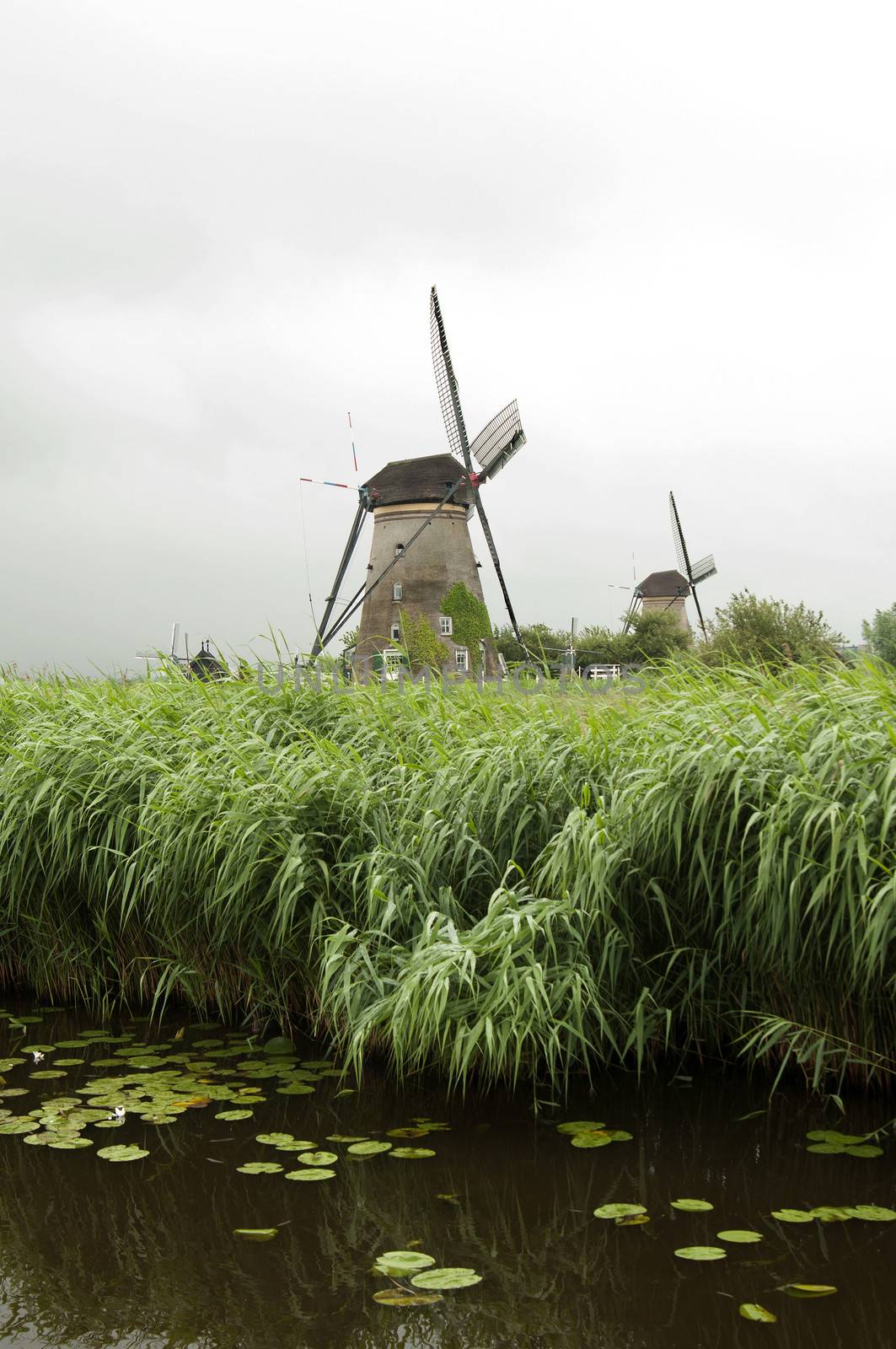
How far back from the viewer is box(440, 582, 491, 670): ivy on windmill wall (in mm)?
25812

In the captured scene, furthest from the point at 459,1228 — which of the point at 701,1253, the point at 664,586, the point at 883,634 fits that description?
the point at 664,586

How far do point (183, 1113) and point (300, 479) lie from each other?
75.7 feet

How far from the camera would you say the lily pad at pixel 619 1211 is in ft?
9.68

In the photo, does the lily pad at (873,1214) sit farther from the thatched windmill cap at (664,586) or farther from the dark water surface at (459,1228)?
the thatched windmill cap at (664,586)

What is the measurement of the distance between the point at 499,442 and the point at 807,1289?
2496 centimetres

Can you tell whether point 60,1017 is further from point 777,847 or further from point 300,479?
point 300,479

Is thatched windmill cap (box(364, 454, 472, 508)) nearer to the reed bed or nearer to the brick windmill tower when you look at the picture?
the brick windmill tower

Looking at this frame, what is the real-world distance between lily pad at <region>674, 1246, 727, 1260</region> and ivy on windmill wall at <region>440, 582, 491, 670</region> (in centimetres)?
2300

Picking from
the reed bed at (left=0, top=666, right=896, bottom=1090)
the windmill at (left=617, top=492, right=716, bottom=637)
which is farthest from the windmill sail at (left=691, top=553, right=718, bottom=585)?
the reed bed at (left=0, top=666, right=896, bottom=1090)

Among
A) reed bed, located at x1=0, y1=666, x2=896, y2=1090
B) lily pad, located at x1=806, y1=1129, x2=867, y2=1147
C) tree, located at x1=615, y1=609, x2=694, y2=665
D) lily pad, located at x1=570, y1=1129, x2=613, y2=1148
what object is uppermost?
tree, located at x1=615, y1=609, x2=694, y2=665

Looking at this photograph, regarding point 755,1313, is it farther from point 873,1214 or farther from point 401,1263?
point 401,1263

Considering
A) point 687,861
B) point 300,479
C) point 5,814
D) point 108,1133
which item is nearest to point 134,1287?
point 108,1133

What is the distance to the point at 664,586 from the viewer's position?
42781 mm

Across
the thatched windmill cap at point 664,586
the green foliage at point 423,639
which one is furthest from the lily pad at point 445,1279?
the thatched windmill cap at point 664,586
